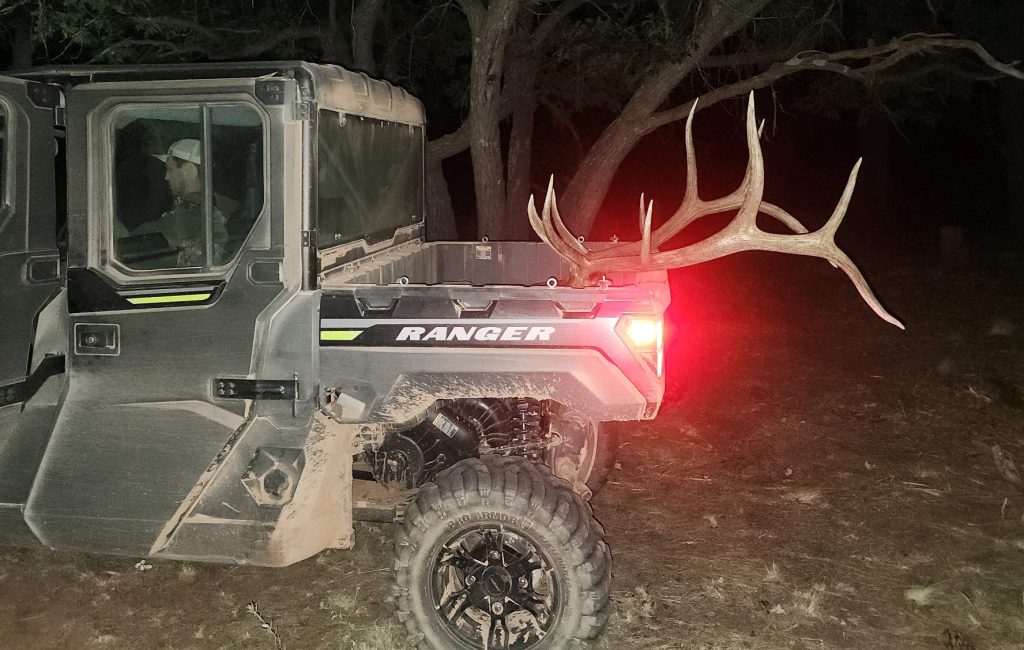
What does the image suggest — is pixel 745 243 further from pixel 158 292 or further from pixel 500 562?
Result: pixel 158 292

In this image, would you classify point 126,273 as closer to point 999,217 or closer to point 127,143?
point 127,143

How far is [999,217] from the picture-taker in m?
30.1

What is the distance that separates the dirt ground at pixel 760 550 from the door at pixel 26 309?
33.9 inches

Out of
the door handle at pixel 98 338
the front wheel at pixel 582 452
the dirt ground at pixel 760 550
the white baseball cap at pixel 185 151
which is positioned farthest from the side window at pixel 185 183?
the dirt ground at pixel 760 550

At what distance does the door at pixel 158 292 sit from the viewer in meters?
4.13

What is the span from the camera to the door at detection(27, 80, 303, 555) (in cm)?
413

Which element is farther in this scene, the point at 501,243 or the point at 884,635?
the point at 501,243

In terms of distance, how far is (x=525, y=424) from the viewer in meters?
→ 4.88

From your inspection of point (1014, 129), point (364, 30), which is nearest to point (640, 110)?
point (364, 30)

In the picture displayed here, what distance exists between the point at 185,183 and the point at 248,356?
2.61 ft

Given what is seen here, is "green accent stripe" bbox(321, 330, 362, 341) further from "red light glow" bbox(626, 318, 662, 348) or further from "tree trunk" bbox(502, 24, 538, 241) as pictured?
"tree trunk" bbox(502, 24, 538, 241)

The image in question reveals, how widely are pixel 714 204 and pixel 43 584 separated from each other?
4021 millimetres

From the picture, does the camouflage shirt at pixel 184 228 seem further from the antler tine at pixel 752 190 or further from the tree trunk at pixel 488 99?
the tree trunk at pixel 488 99

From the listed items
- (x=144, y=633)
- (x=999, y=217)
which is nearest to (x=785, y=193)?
(x=999, y=217)
